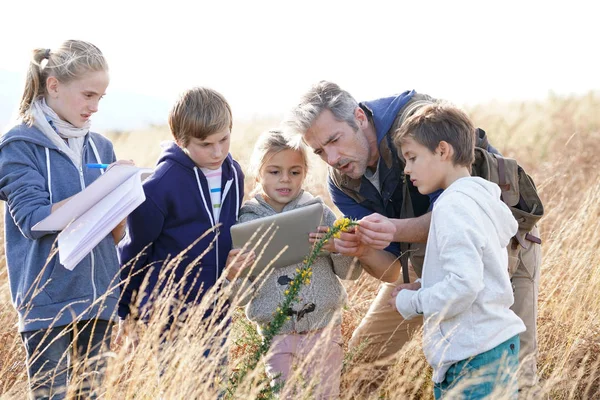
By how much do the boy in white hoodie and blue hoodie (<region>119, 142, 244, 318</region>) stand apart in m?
0.98

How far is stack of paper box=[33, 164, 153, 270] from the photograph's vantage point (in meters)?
3.04

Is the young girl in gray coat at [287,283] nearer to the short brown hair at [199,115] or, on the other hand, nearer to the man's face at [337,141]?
the man's face at [337,141]

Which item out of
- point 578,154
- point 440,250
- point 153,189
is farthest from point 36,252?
point 578,154

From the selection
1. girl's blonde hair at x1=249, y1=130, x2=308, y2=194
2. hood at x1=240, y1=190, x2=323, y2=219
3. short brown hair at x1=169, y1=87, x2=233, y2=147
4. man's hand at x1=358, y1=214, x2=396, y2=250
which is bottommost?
hood at x1=240, y1=190, x2=323, y2=219

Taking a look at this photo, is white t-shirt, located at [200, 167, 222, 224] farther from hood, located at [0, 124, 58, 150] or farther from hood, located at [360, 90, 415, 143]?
hood, located at [360, 90, 415, 143]

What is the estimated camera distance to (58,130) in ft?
10.9

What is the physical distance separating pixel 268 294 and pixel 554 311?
210 centimetres

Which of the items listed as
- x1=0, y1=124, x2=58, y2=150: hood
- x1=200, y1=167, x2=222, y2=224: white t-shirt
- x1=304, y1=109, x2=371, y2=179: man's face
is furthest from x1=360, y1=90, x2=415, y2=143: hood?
x1=0, y1=124, x2=58, y2=150: hood

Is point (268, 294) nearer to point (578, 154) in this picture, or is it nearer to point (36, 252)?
point (36, 252)

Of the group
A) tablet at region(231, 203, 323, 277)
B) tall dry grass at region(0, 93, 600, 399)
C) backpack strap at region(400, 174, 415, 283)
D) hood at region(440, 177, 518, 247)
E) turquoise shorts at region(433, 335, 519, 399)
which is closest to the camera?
tall dry grass at region(0, 93, 600, 399)

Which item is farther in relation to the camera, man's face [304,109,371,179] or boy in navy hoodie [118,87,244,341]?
man's face [304,109,371,179]

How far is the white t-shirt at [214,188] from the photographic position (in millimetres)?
3676

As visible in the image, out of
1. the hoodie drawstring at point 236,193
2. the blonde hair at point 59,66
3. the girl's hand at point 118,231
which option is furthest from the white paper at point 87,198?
the hoodie drawstring at point 236,193

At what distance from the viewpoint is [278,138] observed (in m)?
3.81
